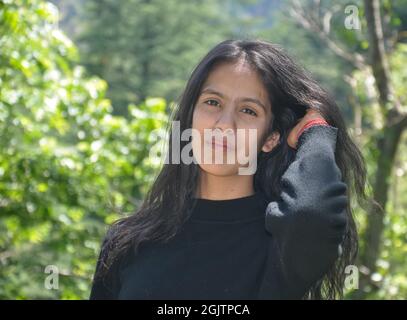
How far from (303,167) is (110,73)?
77.3 feet

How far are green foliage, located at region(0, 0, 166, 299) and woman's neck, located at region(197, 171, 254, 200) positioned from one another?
8.43 ft

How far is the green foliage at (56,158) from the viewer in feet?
15.3

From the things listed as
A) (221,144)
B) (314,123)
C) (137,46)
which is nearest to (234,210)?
(221,144)

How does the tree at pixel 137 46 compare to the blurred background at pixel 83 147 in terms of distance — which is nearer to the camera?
the blurred background at pixel 83 147

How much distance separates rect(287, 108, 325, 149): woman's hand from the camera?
1880mm

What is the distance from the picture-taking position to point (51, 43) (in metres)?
4.77

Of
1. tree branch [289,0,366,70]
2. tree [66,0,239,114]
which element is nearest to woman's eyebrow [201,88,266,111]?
tree branch [289,0,366,70]

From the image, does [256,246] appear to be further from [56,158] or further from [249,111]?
[56,158]

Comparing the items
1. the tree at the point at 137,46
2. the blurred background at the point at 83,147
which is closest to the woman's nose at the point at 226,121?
the blurred background at the point at 83,147

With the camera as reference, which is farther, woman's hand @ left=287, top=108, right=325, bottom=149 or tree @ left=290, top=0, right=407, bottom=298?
tree @ left=290, top=0, right=407, bottom=298

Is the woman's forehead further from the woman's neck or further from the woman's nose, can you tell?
the woman's neck

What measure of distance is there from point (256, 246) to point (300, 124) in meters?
0.29

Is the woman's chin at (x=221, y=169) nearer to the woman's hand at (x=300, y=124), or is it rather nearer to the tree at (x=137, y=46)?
the woman's hand at (x=300, y=124)
